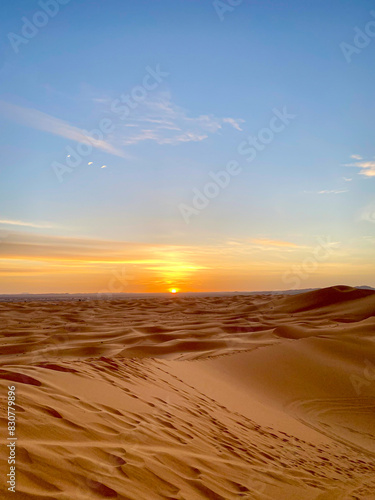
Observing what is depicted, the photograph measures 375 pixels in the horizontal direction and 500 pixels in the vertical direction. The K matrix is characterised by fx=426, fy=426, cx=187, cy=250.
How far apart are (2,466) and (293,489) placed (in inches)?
84.2

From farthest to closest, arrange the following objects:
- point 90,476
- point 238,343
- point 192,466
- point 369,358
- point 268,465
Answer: point 238,343 < point 369,358 < point 268,465 < point 192,466 < point 90,476

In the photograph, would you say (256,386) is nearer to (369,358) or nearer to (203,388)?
(203,388)

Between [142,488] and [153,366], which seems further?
[153,366]

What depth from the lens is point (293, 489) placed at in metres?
3.24

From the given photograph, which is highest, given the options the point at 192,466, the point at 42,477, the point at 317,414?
the point at 42,477

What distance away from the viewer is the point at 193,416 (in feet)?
14.6

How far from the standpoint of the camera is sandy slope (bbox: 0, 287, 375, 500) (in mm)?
2682

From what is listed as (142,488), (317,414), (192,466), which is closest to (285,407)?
(317,414)

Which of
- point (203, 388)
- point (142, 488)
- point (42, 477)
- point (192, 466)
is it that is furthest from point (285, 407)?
point (42, 477)

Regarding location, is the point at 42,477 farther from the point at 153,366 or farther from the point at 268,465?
the point at 153,366

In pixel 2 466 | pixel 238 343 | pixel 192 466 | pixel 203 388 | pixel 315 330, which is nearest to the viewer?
pixel 2 466

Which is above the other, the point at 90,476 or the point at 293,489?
the point at 90,476

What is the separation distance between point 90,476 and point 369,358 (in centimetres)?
715

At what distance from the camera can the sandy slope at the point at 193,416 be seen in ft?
8.80
